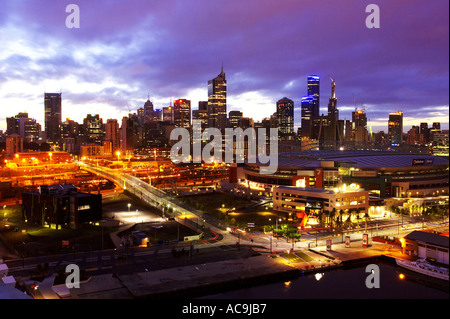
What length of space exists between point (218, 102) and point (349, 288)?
14852cm

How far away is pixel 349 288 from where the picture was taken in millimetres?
19984

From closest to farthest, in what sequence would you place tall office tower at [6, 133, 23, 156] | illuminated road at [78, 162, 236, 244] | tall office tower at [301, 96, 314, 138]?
1. illuminated road at [78, 162, 236, 244]
2. tall office tower at [6, 133, 23, 156]
3. tall office tower at [301, 96, 314, 138]

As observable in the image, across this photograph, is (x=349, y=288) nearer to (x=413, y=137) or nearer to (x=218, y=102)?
(x=413, y=137)

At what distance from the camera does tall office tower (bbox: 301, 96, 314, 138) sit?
460ft

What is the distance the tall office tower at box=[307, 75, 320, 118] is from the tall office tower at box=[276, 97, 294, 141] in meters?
8.53

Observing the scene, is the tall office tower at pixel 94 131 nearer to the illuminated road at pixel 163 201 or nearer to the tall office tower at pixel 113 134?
the tall office tower at pixel 113 134

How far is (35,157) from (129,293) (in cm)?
8665

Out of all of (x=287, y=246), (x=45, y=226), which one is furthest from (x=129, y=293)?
(x=45, y=226)

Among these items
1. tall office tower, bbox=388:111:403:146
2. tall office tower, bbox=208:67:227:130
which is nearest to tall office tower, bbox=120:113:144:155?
tall office tower, bbox=208:67:227:130

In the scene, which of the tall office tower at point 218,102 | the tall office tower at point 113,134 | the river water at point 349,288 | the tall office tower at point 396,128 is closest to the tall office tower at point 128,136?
the tall office tower at point 113,134

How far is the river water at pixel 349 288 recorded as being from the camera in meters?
18.9

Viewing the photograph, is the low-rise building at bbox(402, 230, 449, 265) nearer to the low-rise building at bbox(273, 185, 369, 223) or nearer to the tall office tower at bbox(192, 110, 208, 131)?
the low-rise building at bbox(273, 185, 369, 223)
